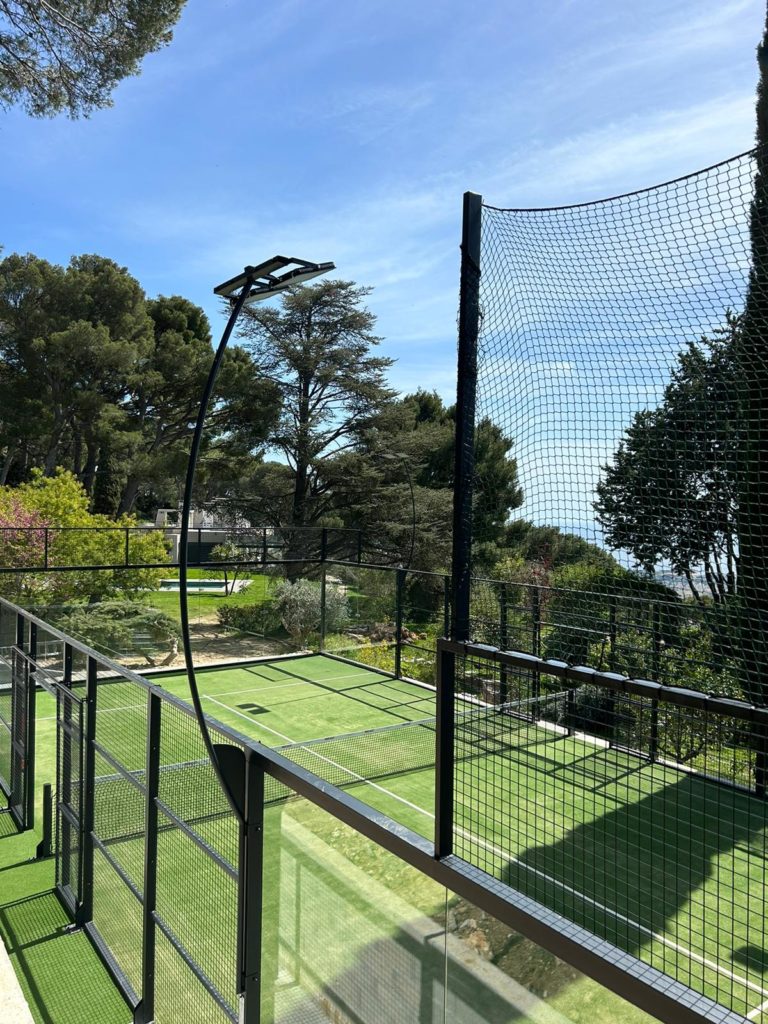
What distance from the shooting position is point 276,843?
2.20 meters

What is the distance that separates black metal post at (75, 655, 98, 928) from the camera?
3.69 m

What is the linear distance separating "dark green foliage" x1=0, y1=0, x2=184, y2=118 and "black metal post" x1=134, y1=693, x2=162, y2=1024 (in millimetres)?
8590

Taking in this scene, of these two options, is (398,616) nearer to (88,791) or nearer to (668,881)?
(668,881)

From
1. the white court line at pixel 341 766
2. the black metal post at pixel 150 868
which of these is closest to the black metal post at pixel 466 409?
the black metal post at pixel 150 868

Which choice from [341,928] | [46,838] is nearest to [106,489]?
[46,838]

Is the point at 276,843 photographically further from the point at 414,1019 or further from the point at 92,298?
the point at 92,298

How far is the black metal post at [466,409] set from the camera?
1899 mm

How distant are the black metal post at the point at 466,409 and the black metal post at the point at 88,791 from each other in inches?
98.1

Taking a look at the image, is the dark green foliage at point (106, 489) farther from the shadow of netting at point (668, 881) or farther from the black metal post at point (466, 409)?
the black metal post at point (466, 409)

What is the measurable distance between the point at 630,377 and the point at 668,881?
4534mm

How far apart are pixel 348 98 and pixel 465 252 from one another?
7.83m

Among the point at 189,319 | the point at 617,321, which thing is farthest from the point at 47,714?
the point at 189,319

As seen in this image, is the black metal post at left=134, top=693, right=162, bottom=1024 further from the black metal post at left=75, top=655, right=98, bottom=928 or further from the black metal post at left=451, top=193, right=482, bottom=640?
the black metal post at left=451, top=193, right=482, bottom=640

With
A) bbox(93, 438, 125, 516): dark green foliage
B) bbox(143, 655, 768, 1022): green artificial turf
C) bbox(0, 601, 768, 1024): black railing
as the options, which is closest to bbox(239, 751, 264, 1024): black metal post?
bbox(0, 601, 768, 1024): black railing
